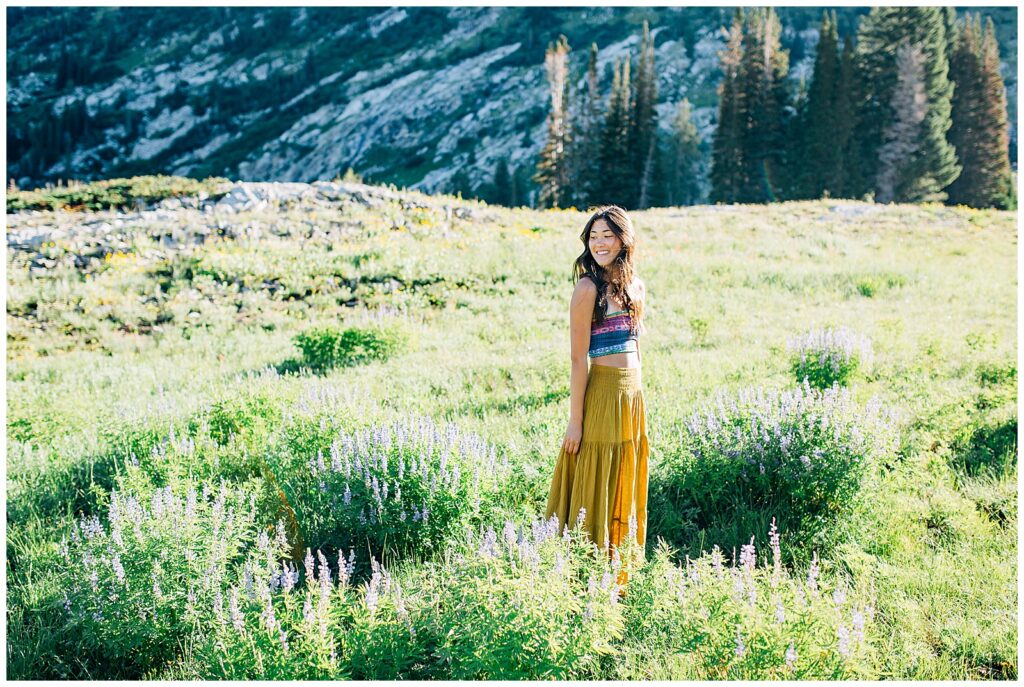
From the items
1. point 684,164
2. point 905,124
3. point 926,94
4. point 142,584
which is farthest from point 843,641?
point 684,164

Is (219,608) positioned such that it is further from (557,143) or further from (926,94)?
(926,94)

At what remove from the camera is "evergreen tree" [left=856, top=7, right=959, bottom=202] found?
143ft

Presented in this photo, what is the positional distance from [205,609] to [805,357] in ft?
20.8

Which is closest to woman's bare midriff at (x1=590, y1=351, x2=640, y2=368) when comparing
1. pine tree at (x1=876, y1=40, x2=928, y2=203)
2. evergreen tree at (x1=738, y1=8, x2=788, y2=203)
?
pine tree at (x1=876, y1=40, x2=928, y2=203)

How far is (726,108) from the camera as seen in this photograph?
48594 mm

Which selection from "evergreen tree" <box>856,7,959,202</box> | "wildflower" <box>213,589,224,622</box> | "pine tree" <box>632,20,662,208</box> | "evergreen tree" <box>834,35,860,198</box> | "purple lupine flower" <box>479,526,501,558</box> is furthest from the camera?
"pine tree" <box>632,20,662,208</box>

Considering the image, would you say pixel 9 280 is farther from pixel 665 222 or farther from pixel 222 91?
pixel 222 91

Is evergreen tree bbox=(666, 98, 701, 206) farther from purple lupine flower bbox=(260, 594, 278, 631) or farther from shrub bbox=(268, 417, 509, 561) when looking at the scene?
purple lupine flower bbox=(260, 594, 278, 631)

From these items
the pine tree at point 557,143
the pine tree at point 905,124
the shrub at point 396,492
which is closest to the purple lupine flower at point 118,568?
the shrub at point 396,492

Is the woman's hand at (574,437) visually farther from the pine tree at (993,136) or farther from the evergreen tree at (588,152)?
the pine tree at (993,136)

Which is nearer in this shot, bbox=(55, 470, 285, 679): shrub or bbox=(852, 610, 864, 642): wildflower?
bbox=(852, 610, 864, 642): wildflower

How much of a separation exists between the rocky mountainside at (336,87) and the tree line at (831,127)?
25677mm

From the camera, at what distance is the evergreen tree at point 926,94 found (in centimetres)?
4347

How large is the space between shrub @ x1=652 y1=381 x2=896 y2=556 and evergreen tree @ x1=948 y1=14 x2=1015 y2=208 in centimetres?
5341
